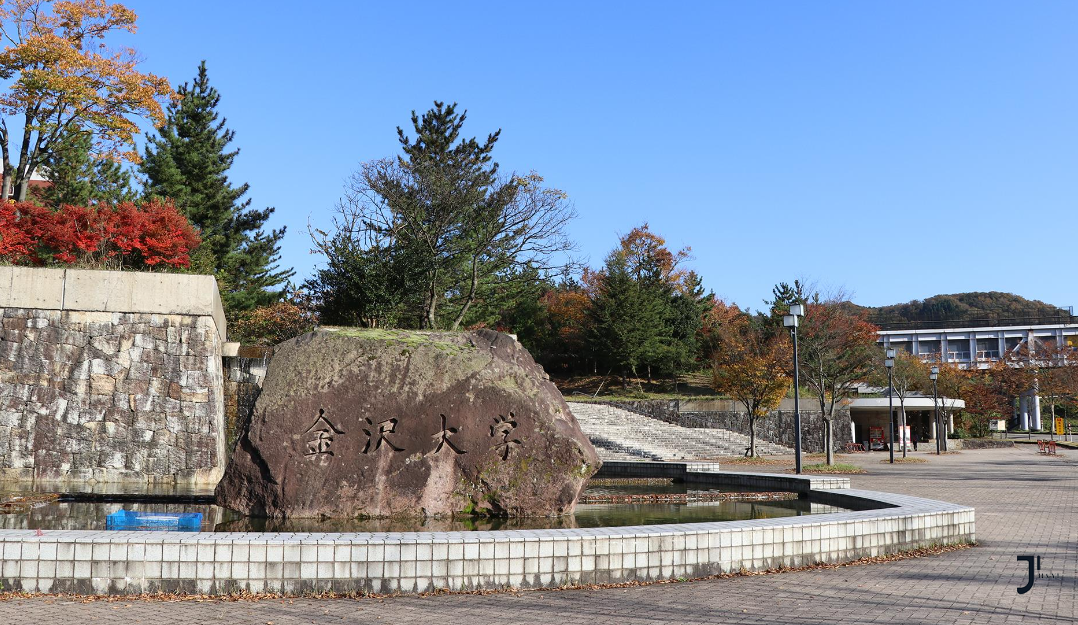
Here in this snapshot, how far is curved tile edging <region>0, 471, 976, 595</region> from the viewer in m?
6.25

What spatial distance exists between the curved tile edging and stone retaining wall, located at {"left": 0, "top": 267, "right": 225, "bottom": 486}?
10.1 meters

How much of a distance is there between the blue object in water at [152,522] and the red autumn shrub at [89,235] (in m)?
11.1

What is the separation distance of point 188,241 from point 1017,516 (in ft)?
60.0

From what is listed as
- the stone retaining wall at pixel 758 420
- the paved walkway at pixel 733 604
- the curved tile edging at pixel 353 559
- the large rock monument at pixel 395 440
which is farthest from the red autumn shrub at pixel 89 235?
the stone retaining wall at pixel 758 420

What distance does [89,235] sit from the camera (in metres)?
16.7

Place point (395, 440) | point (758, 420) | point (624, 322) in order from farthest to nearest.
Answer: point (624, 322)
point (758, 420)
point (395, 440)

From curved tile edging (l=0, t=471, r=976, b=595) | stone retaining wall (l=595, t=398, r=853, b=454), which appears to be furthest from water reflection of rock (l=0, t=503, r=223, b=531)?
stone retaining wall (l=595, t=398, r=853, b=454)

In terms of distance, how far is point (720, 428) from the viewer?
3506cm

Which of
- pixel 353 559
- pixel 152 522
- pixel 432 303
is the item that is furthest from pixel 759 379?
pixel 353 559

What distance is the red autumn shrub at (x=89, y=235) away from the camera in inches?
664

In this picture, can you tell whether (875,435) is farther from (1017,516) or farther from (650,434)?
(1017,516)

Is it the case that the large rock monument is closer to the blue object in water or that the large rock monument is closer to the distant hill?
the blue object in water

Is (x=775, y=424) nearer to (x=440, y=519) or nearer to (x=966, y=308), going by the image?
(x=440, y=519)

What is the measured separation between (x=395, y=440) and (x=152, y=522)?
2482 millimetres
